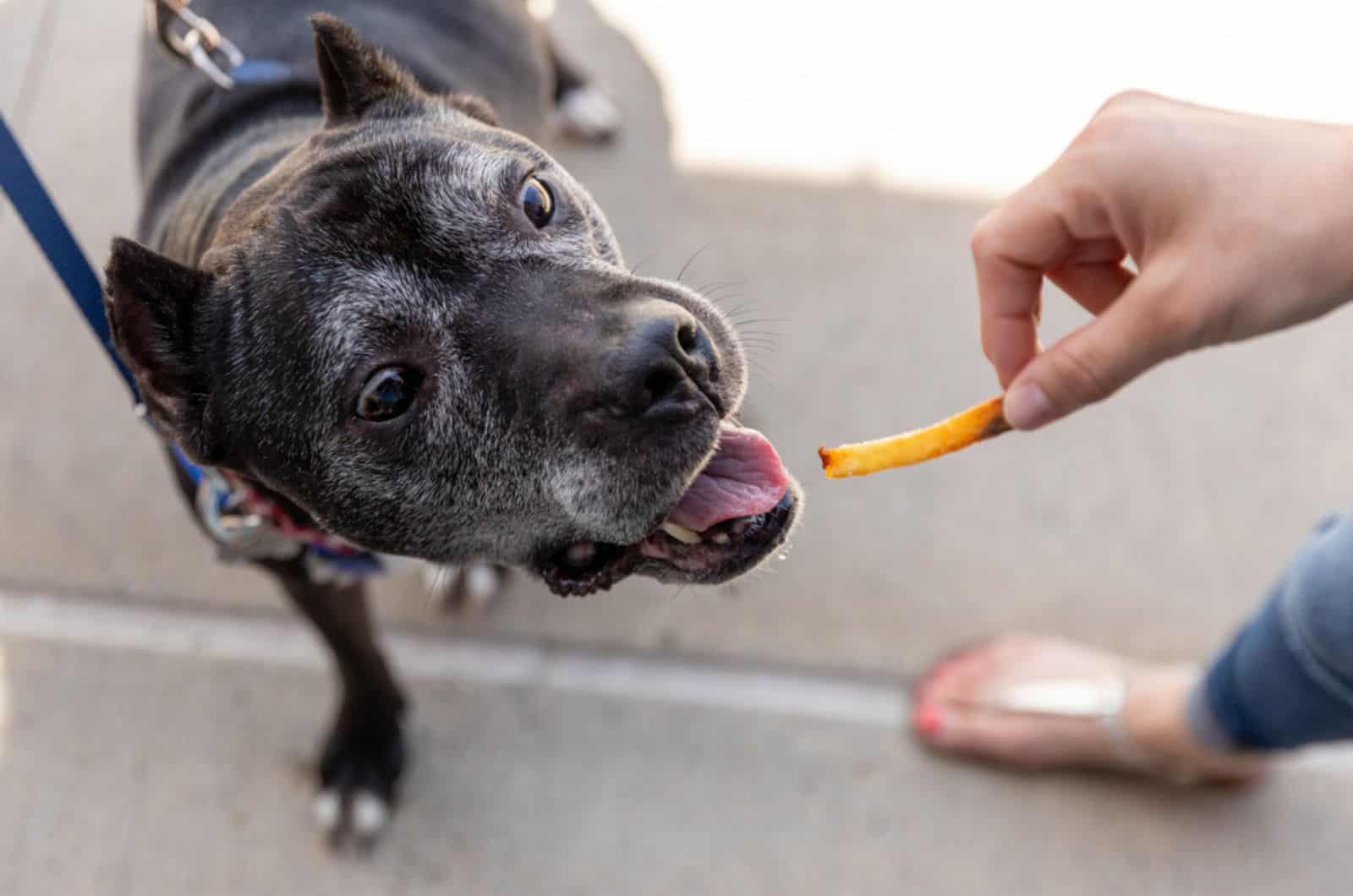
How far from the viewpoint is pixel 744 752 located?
3350 millimetres

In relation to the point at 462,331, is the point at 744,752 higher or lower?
lower

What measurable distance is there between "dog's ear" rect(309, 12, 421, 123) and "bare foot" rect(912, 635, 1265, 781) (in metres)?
2.41

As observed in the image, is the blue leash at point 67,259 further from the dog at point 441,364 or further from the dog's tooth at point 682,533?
the dog's tooth at point 682,533

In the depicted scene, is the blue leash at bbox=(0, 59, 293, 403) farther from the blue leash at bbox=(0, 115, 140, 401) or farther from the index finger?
the index finger

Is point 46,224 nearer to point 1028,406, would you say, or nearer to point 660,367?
point 660,367

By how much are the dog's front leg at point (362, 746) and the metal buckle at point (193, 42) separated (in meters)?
1.45

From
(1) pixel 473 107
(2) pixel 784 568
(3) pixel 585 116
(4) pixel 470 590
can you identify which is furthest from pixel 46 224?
(3) pixel 585 116

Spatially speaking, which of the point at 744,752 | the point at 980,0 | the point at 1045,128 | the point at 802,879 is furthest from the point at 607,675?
the point at 980,0

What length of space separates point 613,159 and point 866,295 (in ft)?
3.93

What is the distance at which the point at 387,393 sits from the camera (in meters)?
2.09

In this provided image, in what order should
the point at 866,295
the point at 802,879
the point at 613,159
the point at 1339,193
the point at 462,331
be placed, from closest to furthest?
the point at 1339,193
the point at 462,331
the point at 802,879
the point at 866,295
the point at 613,159

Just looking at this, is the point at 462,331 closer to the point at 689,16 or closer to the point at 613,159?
the point at 613,159

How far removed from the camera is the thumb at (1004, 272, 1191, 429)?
1808mm

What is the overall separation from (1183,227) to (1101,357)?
25cm
